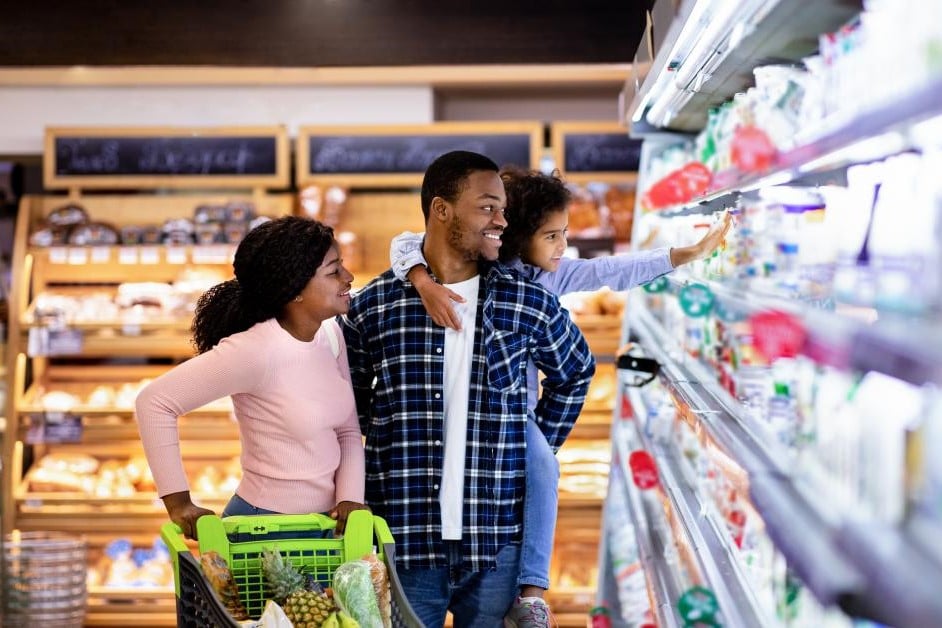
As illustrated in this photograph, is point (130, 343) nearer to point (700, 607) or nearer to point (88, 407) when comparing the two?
point (88, 407)

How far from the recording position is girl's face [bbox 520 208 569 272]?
3025 millimetres

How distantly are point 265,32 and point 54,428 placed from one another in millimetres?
2211

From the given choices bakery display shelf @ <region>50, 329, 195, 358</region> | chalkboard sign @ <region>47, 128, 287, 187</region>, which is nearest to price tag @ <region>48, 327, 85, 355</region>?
bakery display shelf @ <region>50, 329, 195, 358</region>

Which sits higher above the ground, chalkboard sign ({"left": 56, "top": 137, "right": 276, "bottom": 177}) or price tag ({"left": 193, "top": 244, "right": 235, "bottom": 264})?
chalkboard sign ({"left": 56, "top": 137, "right": 276, "bottom": 177})

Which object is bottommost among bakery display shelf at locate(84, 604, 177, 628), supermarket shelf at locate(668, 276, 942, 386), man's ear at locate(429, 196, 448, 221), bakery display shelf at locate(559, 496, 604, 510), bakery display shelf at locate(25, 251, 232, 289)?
bakery display shelf at locate(84, 604, 177, 628)

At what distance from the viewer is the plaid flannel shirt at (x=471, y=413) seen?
2629 mm

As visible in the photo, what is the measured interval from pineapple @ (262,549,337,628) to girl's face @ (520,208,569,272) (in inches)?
45.6

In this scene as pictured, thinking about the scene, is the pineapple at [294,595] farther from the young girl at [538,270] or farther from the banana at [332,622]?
the young girl at [538,270]

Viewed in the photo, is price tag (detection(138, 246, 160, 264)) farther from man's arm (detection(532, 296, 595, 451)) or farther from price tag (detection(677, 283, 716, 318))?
price tag (detection(677, 283, 716, 318))

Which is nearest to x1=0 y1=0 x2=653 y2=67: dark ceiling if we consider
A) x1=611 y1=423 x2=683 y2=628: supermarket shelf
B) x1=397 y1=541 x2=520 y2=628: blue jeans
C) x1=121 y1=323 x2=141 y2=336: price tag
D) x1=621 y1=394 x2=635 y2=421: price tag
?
x1=121 y1=323 x2=141 y2=336: price tag

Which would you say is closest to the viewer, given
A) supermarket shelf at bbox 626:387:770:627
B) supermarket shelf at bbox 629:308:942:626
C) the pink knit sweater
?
supermarket shelf at bbox 629:308:942:626

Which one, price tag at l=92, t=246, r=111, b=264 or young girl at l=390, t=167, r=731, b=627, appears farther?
price tag at l=92, t=246, r=111, b=264

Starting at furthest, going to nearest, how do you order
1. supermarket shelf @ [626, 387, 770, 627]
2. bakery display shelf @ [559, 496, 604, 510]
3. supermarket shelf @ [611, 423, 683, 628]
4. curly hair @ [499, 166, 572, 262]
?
bakery display shelf @ [559, 496, 604, 510] → curly hair @ [499, 166, 572, 262] → supermarket shelf @ [611, 423, 683, 628] → supermarket shelf @ [626, 387, 770, 627]

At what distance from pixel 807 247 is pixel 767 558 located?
554mm
